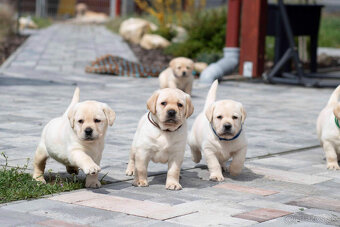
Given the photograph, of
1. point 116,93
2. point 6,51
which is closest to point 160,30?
point 6,51

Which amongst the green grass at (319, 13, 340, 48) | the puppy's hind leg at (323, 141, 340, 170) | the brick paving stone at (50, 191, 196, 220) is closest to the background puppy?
the puppy's hind leg at (323, 141, 340, 170)

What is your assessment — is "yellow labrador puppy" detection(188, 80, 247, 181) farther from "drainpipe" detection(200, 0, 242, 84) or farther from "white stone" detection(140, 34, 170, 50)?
"white stone" detection(140, 34, 170, 50)

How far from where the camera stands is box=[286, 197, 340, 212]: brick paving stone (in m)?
4.66

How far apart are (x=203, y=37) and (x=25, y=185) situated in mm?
12369

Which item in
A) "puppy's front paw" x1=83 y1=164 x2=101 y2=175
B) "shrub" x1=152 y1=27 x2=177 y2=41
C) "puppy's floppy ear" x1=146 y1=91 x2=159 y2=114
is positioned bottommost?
"puppy's front paw" x1=83 y1=164 x2=101 y2=175

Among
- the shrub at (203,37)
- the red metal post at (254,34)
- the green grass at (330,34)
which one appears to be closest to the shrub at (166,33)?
the shrub at (203,37)

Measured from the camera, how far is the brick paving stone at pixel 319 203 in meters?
4.66

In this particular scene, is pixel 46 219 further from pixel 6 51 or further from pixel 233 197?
pixel 6 51

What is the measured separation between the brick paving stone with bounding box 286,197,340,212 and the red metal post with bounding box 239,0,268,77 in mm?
9115

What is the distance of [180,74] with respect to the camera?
33.0 ft

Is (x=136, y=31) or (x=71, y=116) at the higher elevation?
(x=71, y=116)

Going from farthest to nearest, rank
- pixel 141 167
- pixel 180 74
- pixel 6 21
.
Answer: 1. pixel 6 21
2. pixel 180 74
3. pixel 141 167

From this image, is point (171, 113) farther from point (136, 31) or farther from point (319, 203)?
point (136, 31)

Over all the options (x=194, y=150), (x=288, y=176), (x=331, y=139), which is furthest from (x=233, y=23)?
(x=288, y=176)
